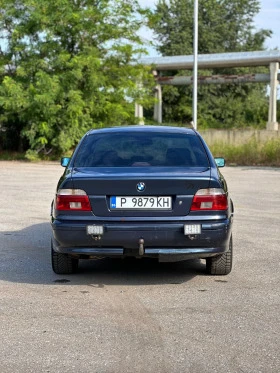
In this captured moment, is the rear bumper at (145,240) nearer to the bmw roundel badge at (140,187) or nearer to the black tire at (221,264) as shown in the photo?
the bmw roundel badge at (140,187)

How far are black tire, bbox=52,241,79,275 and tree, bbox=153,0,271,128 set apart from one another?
4669 centimetres

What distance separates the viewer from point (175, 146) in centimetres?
757

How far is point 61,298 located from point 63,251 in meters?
0.60

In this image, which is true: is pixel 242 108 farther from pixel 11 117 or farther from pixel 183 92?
pixel 11 117

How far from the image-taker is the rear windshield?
732 cm

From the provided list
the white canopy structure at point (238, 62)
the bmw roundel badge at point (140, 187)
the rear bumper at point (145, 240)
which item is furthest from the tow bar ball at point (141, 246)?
the white canopy structure at point (238, 62)

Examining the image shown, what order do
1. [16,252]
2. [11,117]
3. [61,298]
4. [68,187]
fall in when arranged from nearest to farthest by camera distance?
[61,298], [68,187], [16,252], [11,117]

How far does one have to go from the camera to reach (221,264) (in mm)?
7273

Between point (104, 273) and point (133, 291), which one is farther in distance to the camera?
point (104, 273)

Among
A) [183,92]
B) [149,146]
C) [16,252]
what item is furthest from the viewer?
[183,92]

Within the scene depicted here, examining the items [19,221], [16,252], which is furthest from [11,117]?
[16,252]

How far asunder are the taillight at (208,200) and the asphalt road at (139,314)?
2.47 ft

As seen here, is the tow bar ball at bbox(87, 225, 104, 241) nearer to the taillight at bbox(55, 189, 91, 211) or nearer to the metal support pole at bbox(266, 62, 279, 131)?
the taillight at bbox(55, 189, 91, 211)

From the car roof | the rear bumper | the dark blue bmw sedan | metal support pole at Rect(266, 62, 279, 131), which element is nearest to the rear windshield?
the car roof
